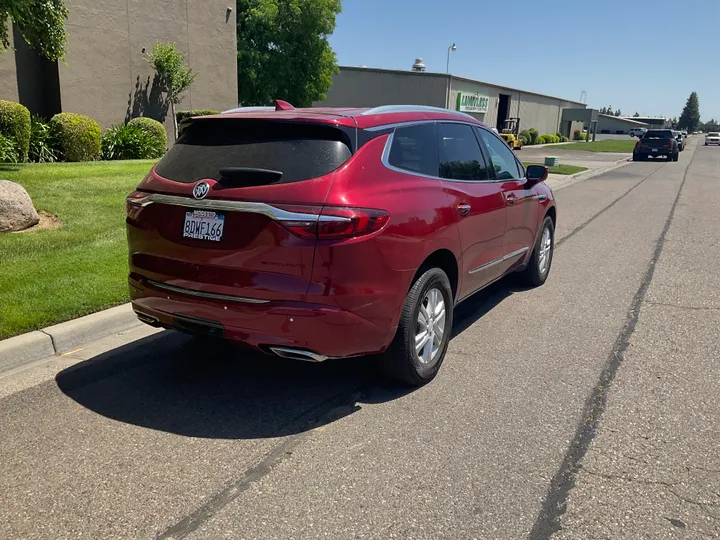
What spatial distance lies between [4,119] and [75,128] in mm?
1422

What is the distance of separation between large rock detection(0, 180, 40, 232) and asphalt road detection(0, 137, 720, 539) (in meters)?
3.65

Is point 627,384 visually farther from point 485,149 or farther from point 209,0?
point 209,0

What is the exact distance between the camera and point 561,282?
23.6 feet

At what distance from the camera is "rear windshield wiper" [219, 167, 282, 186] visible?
3.58 meters

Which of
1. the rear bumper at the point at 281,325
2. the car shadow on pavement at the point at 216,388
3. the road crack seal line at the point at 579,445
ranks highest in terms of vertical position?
the rear bumper at the point at 281,325

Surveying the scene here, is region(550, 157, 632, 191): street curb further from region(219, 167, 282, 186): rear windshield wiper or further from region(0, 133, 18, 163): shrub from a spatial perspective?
region(219, 167, 282, 186): rear windshield wiper

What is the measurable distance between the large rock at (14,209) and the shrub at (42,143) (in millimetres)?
6235

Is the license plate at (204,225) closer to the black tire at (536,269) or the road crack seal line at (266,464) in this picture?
the road crack seal line at (266,464)

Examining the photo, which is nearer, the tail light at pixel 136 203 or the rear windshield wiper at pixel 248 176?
the rear windshield wiper at pixel 248 176

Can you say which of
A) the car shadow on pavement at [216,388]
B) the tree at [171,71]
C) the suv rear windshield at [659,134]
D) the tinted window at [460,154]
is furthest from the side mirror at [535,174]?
the suv rear windshield at [659,134]

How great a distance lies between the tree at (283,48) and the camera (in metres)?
31.1

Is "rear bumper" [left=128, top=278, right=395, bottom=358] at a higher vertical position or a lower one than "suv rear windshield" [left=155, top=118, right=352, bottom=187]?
lower

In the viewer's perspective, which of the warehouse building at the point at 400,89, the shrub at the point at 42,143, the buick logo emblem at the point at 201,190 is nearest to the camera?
the buick logo emblem at the point at 201,190

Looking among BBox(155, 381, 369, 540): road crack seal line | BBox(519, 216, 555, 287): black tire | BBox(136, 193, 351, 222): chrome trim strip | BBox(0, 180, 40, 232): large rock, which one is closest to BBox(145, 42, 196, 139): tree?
BBox(0, 180, 40, 232): large rock
